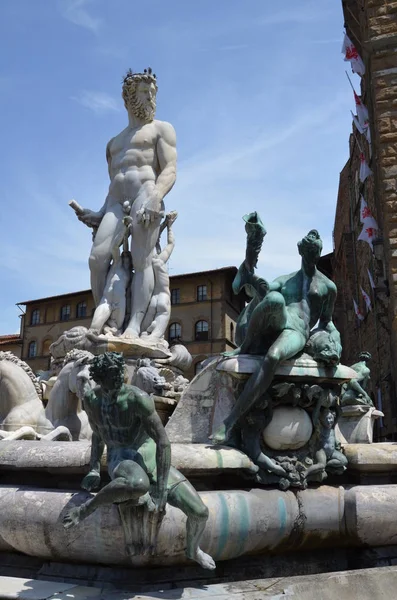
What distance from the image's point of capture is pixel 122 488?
2.81 meters

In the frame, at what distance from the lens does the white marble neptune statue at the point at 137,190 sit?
25.8 ft

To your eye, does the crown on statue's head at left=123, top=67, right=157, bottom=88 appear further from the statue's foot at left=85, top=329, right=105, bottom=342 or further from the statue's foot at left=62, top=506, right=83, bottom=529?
the statue's foot at left=62, top=506, right=83, bottom=529

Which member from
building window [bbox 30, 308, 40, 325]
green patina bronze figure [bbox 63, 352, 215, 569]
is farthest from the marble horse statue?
building window [bbox 30, 308, 40, 325]

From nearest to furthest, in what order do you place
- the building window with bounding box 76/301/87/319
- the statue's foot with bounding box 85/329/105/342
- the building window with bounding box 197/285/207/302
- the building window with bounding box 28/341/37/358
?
the statue's foot with bounding box 85/329/105/342 < the building window with bounding box 197/285/207/302 < the building window with bounding box 76/301/87/319 < the building window with bounding box 28/341/37/358

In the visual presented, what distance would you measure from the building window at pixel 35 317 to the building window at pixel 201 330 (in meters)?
14.6

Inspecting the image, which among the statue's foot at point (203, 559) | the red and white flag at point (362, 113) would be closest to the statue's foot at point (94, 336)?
the statue's foot at point (203, 559)

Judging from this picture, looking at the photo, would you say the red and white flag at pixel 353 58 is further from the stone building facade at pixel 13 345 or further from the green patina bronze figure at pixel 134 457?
the stone building facade at pixel 13 345

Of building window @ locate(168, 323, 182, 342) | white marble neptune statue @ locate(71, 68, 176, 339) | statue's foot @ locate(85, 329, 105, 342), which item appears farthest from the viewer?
building window @ locate(168, 323, 182, 342)

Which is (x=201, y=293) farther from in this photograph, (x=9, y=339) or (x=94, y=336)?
(x=94, y=336)

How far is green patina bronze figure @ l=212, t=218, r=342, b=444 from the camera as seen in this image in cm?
370

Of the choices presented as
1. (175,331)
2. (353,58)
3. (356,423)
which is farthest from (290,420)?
(175,331)

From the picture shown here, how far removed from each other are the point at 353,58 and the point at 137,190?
10.0 meters

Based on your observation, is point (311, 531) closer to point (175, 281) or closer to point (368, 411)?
point (368, 411)

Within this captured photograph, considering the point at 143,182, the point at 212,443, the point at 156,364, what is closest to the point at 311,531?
the point at 212,443
